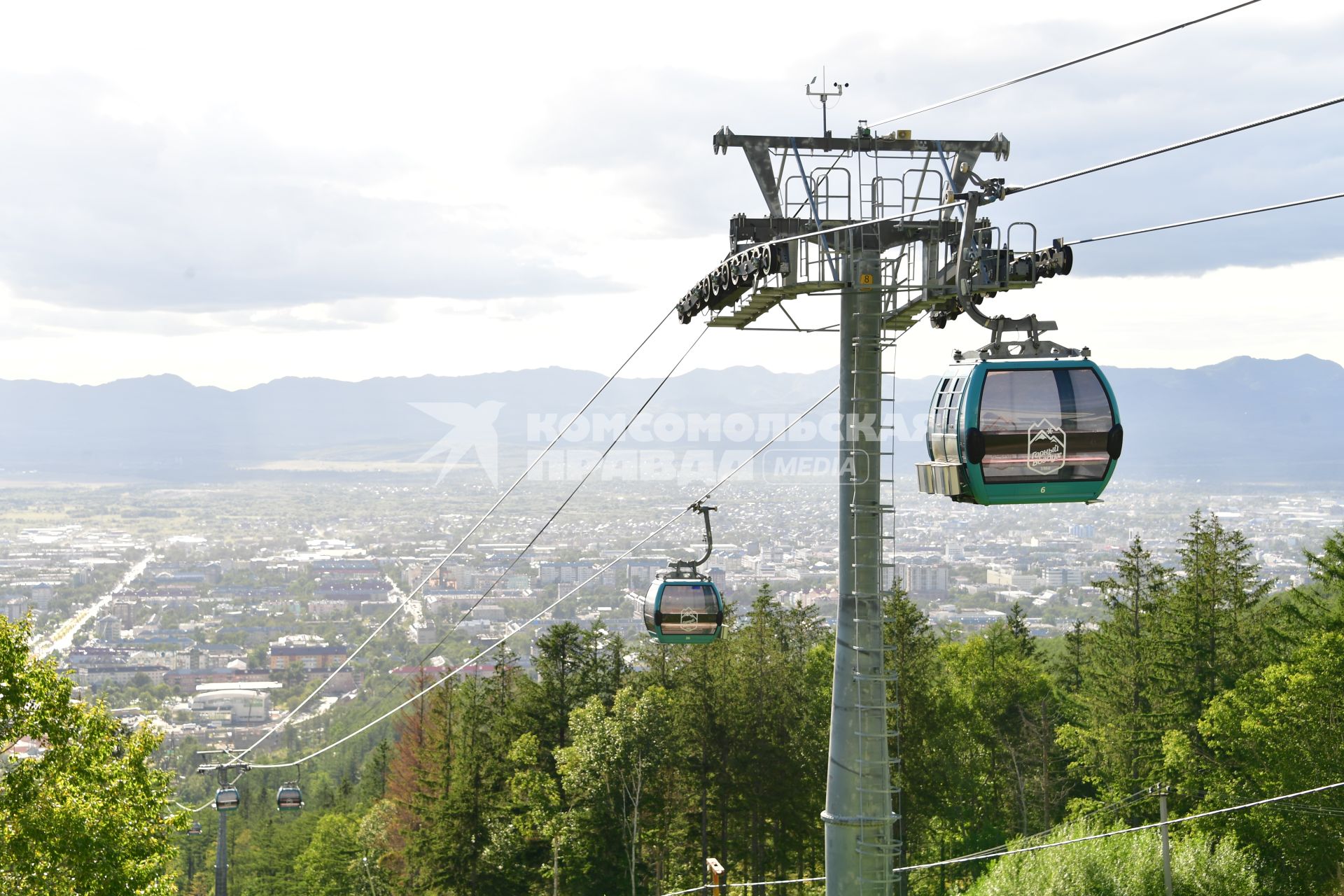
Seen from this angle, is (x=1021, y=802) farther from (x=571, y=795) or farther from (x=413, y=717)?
(x=413, y=717)

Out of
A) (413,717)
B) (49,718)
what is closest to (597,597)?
(413,717)

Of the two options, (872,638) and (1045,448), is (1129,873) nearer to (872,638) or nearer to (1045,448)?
(872,638)

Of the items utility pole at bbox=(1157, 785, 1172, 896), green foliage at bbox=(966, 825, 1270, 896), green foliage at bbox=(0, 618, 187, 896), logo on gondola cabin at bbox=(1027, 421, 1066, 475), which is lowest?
green foliage at bbox=(966, 825, 1270, 896)

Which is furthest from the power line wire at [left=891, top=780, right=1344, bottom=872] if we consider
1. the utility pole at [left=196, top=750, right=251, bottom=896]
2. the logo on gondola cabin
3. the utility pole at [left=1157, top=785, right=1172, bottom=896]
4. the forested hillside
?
the utility pole at [left=196, top=750, right=251, bottom=896]

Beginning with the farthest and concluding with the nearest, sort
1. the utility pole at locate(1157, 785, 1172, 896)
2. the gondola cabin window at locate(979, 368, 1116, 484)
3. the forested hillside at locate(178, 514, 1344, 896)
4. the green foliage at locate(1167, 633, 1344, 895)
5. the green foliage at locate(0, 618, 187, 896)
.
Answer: the forested hillside at locate(178, 514, 1344, 896) < the green foliage at locate(1167, 633, 1344, 895) < the utility pole at locate(1157, 785, 1172, 896) < the green foliage at locate(0, 618, 187, 896) < the gondola cabin window at locate(979, 368, 1116, 484)

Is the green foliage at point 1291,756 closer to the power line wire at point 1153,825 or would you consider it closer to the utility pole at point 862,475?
the power line wire at point 1153,825

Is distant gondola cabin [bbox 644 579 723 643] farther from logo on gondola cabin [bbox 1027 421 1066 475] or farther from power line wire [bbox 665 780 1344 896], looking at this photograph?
logo on gondola cabin [bbox 1027 421 1066 475]
